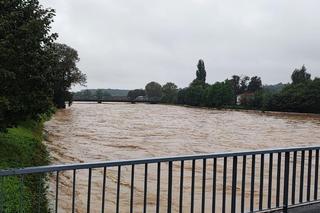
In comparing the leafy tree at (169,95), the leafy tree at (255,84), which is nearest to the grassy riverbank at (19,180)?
the leafy tree at (255,84)

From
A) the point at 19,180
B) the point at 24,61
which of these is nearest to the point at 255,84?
the point at 24,61

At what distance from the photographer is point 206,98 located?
146625 millimetres

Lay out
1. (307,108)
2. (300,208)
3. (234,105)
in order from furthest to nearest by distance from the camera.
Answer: (234,105) → (307,108) → (300,208)

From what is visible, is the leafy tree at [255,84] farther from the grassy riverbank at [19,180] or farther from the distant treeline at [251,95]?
the grassy riverbank at [19,180]

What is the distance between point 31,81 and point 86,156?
9.33 metres

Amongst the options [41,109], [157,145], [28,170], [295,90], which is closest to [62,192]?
[41,109]

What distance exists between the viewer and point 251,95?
139875mm

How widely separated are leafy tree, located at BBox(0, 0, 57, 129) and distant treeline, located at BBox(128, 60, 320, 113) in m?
98.6

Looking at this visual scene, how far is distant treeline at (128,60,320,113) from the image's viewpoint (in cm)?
11175

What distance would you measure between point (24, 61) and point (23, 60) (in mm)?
63

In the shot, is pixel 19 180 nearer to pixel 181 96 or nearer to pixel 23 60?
pixel 23 60

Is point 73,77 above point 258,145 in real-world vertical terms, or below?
above

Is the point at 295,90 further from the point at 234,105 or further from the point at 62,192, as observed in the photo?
the point at 62,192

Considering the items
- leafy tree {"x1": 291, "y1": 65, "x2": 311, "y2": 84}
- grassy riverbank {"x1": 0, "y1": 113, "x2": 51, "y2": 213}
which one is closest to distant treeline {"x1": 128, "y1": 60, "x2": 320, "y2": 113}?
leafy tree {"x1": 291, "y1": 65, "x2": 311, "y2": 84}
